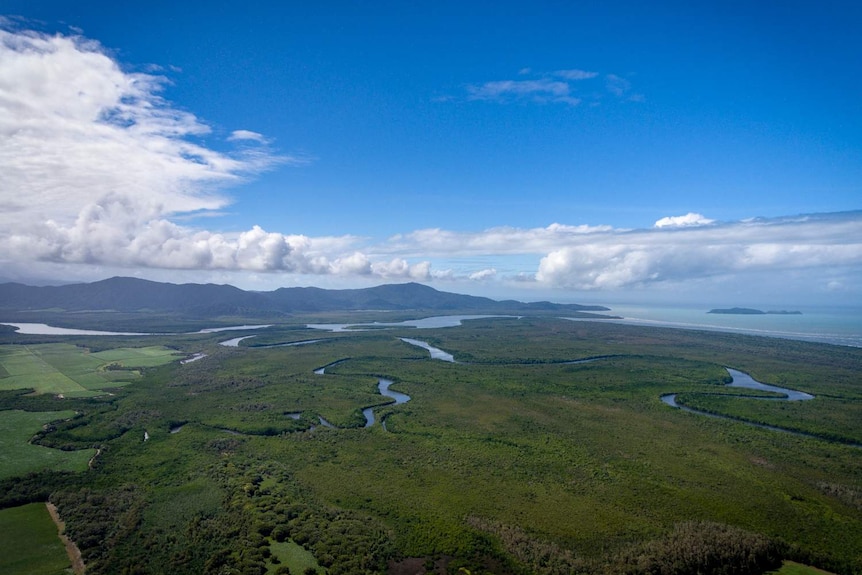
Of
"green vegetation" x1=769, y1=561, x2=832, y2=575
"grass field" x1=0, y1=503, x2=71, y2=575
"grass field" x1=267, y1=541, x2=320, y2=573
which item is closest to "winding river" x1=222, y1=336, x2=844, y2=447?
"grass field" x1=267, y1=541, x2=320, y2=573

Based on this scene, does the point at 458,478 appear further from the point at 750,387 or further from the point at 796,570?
the point at 750,387

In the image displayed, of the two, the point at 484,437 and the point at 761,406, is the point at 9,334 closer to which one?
the point at 484,437

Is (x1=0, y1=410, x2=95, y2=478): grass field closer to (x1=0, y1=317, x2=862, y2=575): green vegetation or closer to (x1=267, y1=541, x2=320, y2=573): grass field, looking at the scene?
(x1=0, y1=317, x2=862, y2=575): green vegetation

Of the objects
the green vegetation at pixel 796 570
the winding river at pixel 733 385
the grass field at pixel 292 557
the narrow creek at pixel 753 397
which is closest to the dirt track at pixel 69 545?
the grass field at pixel 292 557

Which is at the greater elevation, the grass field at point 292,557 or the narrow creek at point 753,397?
the narrow creek at point 753,397

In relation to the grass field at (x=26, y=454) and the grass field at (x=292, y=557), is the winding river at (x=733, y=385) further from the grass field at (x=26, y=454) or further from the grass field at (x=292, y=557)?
the grass field at (x=292, y=557)

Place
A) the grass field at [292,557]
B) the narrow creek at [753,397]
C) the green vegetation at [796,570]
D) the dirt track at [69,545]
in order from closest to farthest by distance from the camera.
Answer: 1. the dirt track at [69,545]
2. the grass field at [292,557]
3. the green vegetation at [796,570]
4. the narrow creek at [753,397]
